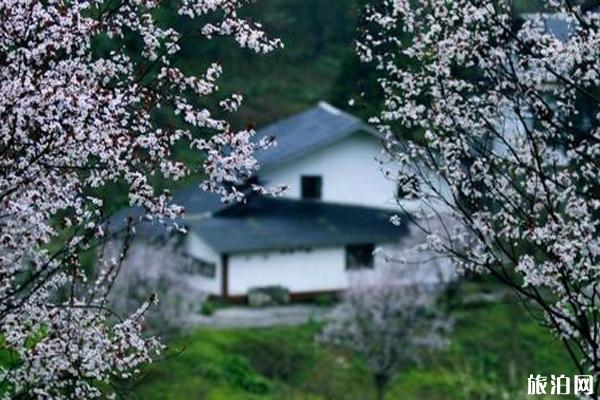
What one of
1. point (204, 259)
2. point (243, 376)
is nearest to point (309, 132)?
point (204, 259)

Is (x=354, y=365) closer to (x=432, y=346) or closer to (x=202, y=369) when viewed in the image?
(x=432, y=346)

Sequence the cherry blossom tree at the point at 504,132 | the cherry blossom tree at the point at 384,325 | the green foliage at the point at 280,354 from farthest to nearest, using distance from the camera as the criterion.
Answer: the green foliage at the point at 280,354
the cherry blossom tree at the point at 384,325
the cherry blossom tree at the point at 504,132

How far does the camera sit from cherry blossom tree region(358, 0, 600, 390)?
6.72 m

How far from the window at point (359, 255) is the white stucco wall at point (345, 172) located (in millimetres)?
2307

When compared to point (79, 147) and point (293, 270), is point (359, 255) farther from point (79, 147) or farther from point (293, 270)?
point (79, 147)

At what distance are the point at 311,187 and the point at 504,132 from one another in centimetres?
3177

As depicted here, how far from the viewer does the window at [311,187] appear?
39062 millimetres

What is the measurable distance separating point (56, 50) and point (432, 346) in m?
21.8

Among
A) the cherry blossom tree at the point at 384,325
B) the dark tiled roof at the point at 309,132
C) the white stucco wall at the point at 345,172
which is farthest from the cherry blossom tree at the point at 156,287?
the white stucco wall at the point at 345,172

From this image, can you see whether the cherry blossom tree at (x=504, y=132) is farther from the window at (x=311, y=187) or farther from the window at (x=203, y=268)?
the window at (x=311, y=187)

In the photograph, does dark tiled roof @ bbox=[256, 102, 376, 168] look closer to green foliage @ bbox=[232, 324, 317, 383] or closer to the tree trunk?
green foliage @ bbox=[232, 324, 317, 383]

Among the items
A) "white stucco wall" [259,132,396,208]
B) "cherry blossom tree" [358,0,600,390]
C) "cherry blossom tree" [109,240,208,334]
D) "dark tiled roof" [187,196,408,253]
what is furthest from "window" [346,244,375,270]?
"cherry blossom tree" [358,0,600,390]

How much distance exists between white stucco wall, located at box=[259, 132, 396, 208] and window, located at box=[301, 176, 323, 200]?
6.4 inches

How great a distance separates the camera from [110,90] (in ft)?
19.0
